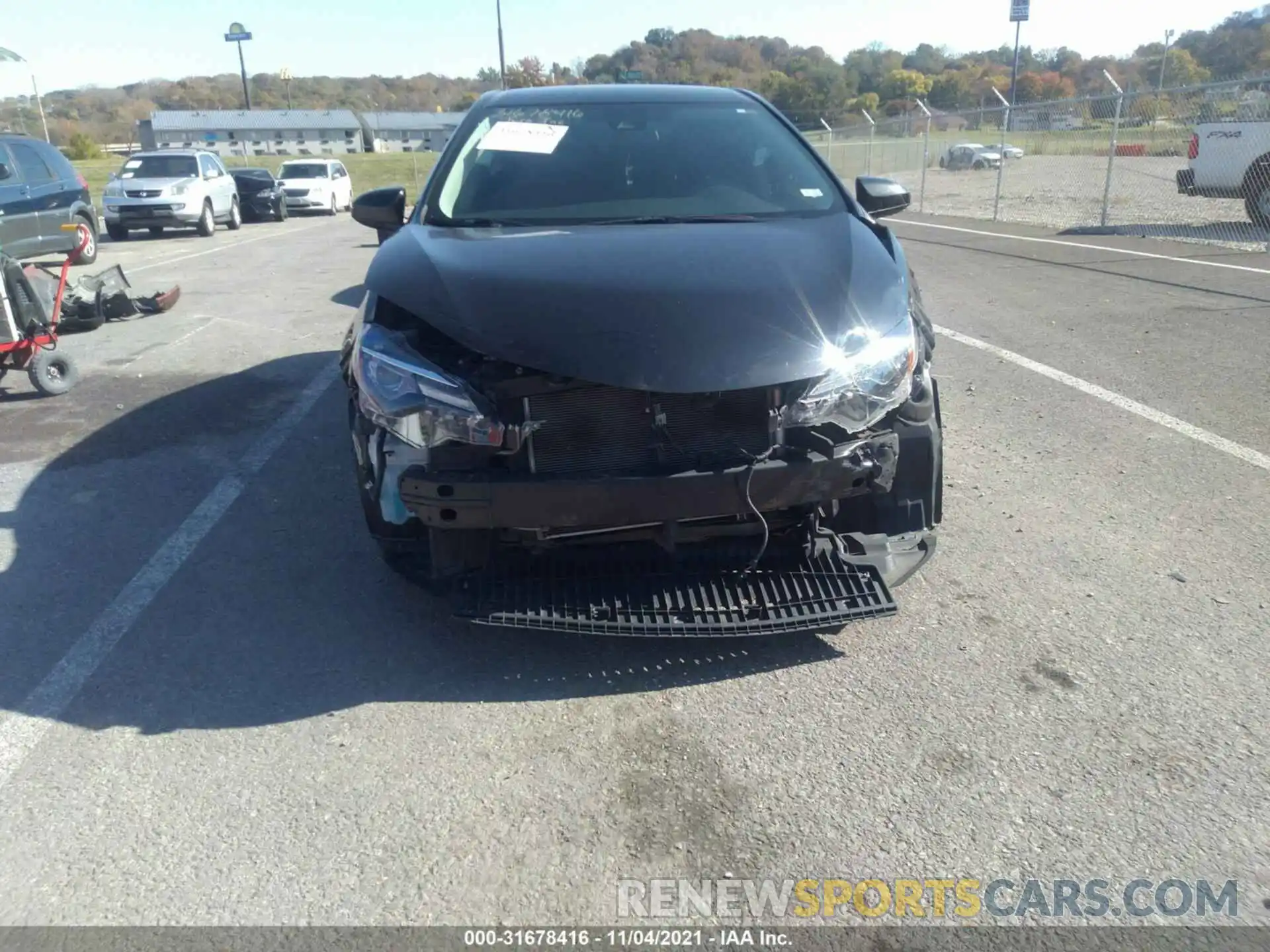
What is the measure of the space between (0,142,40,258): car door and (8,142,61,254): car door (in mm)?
16

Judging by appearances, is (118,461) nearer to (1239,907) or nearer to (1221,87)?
(1239,907)

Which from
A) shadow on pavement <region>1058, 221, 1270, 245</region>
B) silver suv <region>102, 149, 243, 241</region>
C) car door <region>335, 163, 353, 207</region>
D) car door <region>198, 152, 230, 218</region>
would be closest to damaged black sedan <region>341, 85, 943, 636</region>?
shadow on pavement <region>1058, 221, 1270, 245</region>

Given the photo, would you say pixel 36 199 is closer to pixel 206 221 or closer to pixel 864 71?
pixel 206 221

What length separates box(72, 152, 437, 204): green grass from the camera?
39000mm

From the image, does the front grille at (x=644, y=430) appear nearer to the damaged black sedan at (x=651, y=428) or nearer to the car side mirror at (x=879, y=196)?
the damaged black sedan at (x=651, y=428)

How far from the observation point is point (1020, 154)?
21.1m

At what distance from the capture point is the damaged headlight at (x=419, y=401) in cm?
278

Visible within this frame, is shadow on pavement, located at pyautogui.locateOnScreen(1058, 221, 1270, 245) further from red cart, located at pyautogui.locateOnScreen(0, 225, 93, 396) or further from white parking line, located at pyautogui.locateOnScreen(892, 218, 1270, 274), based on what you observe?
red cart, located at pyautogui.locateOnScreen(0, 225, 93, 396)

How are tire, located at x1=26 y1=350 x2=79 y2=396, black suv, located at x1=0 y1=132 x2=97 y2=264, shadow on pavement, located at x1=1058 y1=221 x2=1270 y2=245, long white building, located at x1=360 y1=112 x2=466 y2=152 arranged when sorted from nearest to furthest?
tire, located at x1=26 y1=350 x2=79 y2=396 < black suv, located at x1=0 y1=132 x2=97 y2=264 < shadow on pavement, located at x1=1058 y1=221 x2=1270 y2=245 < long white building, located at x1=360 y1=112 x2=466 y2=152

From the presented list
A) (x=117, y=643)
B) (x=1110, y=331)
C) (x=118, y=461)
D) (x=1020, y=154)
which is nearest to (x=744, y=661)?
(x=117, y=643)

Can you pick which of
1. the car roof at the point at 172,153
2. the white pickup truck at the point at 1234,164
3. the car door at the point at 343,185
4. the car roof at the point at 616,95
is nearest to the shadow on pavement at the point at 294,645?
the car roof at the point at 616,95

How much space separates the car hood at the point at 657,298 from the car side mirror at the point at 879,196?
1.01m

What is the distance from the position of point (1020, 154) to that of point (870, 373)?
67.8 feet

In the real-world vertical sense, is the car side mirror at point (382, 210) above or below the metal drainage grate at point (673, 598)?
above
